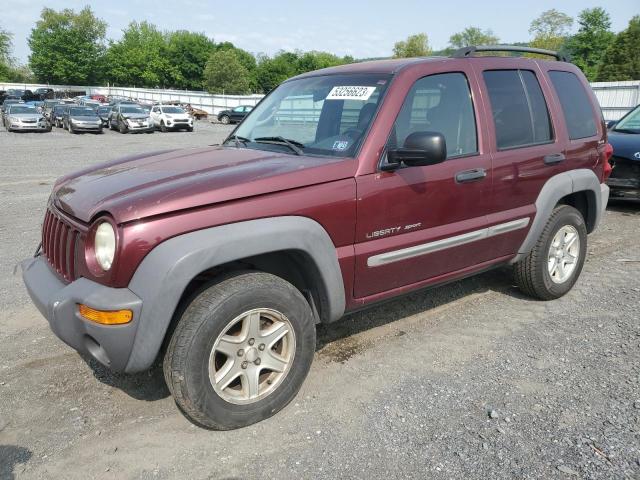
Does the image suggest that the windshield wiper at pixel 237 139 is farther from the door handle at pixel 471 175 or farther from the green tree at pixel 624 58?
the green tree at pixel 624 58

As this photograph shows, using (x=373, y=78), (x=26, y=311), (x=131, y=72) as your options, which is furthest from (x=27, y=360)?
(x=131, y=72)

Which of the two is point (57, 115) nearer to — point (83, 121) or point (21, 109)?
point (21, 109)

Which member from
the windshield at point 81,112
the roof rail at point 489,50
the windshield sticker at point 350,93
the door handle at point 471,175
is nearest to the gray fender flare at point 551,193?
the door handle at point 471,175

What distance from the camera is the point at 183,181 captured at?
2.71 m

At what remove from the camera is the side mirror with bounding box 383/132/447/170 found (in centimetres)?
293

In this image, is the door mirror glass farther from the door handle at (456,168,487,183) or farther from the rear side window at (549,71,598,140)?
the rear side window at (549,71,598,140)

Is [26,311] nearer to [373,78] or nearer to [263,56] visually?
[373,78]

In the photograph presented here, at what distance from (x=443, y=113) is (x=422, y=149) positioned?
699 mm

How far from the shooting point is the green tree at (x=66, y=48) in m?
86.9

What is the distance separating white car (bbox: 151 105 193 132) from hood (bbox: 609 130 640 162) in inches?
960

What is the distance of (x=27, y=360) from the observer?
354 cm

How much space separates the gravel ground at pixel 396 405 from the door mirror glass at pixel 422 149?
1354 millimetres

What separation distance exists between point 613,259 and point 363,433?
4.19 metres

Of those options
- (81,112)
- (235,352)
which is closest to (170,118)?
(81,112)
